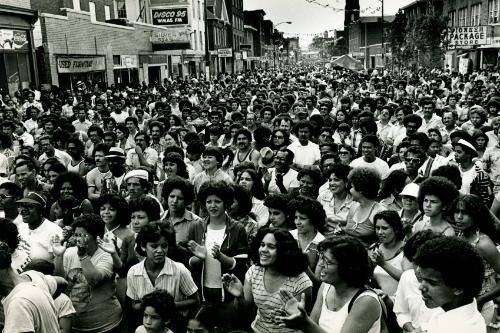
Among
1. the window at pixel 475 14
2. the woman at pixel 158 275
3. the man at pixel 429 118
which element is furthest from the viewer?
the window at pixel 475 14

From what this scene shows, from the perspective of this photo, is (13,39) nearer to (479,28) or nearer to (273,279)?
(273,279)

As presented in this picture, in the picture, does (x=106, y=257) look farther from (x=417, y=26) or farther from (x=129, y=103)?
(x=417, y=26)

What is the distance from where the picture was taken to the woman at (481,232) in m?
4.16

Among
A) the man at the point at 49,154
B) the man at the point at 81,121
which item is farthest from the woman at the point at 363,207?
the man at the point at 81,121

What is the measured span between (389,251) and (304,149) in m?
4.39

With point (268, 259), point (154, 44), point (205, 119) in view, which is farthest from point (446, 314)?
point (154, 44)

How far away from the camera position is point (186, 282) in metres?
4.35

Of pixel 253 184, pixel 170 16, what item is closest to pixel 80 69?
pixel 170 16

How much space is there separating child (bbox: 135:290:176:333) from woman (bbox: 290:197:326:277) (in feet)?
4.87

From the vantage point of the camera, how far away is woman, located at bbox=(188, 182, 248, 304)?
15.7 ft

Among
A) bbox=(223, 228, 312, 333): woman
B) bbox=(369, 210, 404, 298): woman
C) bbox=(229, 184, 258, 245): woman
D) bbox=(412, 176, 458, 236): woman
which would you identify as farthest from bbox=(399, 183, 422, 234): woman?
bbox=(223, 228, 312, 333): woman

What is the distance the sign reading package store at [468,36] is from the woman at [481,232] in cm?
2890

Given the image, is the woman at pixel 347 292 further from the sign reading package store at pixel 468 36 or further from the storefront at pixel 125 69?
the sign reading package store at pixel 468 36

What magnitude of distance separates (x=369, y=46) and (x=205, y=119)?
7599 cm
